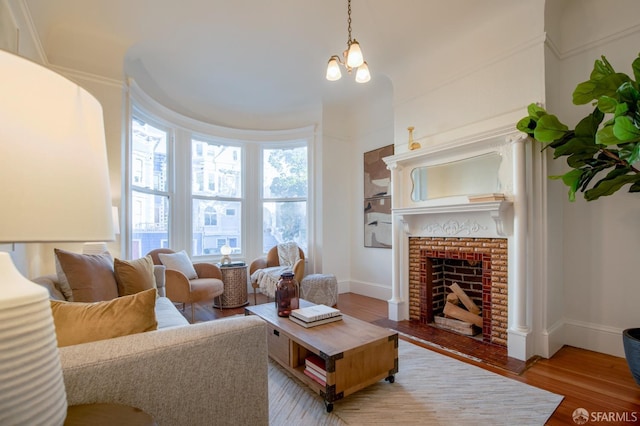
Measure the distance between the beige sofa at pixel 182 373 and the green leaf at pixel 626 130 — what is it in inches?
84.3

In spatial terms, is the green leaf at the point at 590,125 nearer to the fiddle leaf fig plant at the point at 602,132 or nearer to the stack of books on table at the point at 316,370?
the fiddle leaf fig plant at the point at 602,132

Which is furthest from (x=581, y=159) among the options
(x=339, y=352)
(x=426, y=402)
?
(x=339, y=352)

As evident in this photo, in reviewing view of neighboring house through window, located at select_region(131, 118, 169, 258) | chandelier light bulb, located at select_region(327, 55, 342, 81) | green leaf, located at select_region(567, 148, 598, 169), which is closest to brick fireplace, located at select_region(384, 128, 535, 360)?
green leaf, located at select_region(567, 148, 598, 169)

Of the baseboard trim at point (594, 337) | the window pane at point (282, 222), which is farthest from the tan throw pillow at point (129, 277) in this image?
the baseboard trim at point (594, 337)

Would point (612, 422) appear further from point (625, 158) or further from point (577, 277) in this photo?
point (625, 158)

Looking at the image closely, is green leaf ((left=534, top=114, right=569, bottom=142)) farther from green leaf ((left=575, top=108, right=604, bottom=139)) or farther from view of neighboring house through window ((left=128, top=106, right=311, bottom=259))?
view of neighboring house through window ((left=128, top=106, right=311, bottom=259))

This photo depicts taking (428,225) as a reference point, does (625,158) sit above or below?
above

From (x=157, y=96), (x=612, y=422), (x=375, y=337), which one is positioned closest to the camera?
Answer: (x=612, y=422)

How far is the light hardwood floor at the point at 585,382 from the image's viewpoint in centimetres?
176

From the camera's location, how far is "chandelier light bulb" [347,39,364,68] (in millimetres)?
2039

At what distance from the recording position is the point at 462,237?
2.96 metres

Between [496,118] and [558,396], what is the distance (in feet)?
7.25

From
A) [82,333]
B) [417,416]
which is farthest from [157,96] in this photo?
[417,416]

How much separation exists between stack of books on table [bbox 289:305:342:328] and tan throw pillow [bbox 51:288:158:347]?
3.73ft
